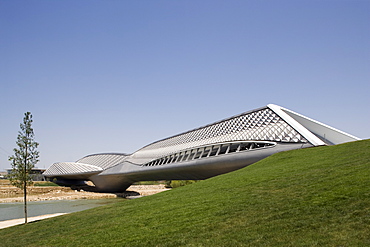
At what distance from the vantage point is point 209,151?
111 feet

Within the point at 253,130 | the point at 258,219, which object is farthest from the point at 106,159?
the point at 258,219

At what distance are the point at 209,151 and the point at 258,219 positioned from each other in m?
25.1

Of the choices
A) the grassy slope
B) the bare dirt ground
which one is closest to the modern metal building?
the bare dirt ground

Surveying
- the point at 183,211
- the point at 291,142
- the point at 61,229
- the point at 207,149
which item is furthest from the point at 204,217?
the point at 207,149

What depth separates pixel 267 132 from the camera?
98.3ft

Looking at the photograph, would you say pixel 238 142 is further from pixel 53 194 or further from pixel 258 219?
pixel 53 194

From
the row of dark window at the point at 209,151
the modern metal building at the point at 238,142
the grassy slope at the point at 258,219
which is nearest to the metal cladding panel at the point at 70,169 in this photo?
the modern metal building at the point at 238,142

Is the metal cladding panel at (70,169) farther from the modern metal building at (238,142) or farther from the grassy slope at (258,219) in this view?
the grassy slope at (258,219)

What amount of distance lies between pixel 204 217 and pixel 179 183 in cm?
5901

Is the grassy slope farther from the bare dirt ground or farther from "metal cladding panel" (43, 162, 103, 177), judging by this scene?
"metal cladding panel" (43, 162, 103, 177)

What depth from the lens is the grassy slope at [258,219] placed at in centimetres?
728

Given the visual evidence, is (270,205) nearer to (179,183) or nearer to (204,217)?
(204,217)

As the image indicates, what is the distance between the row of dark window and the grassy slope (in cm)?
1471

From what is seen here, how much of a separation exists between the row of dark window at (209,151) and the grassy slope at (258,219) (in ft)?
48.3
